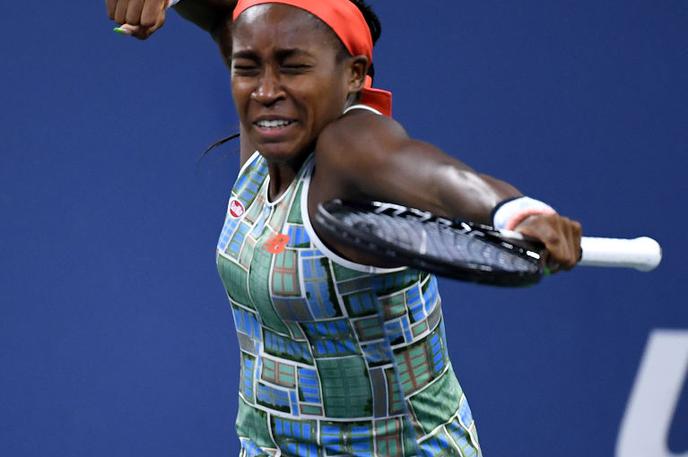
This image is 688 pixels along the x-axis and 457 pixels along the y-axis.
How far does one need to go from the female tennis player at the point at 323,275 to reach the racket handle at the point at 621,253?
22 centimetres

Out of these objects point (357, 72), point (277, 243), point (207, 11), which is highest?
point (207, 11)

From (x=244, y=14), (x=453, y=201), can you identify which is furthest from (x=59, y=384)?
(x=453, y=201)

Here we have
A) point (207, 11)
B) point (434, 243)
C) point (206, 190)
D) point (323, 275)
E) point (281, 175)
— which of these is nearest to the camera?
point (434, 243)

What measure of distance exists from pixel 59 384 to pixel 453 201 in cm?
148

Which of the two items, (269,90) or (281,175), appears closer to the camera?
(269,90)

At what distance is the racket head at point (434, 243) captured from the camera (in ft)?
3.74

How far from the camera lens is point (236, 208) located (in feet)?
5.52

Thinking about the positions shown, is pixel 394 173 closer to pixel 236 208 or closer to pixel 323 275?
pixel 323 275

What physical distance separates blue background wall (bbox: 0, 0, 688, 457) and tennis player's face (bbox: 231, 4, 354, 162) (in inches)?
39.6

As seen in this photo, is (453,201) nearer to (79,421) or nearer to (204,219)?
(204,219)

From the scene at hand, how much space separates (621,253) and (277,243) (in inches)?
16.8

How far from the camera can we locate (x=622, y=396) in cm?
258

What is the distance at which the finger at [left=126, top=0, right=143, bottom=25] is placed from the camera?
162 cm

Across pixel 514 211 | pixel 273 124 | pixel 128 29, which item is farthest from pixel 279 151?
pixel 514 211
